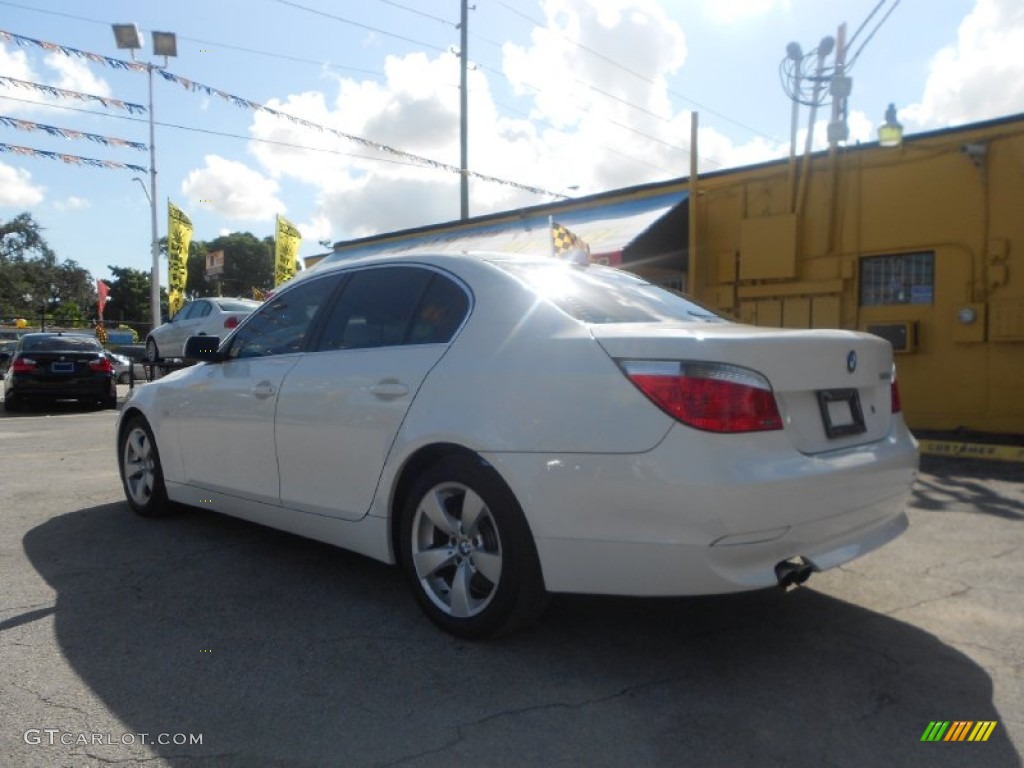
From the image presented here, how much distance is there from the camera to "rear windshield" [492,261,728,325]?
10.7 feet

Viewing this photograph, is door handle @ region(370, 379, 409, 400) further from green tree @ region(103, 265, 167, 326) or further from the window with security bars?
green tree @ region(103, 265, 167, 326)

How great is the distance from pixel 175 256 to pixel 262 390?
840 inches

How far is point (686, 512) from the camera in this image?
258cm

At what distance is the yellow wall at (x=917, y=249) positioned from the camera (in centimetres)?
947

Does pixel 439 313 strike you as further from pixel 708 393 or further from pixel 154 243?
pixel 154 243

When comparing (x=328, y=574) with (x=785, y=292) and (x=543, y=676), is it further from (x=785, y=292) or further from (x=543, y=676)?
(x=785, y=292)

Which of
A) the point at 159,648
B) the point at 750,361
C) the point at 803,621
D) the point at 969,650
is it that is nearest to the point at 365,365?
the point at 159,648

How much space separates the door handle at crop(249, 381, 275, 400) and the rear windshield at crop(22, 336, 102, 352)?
12.4 metres

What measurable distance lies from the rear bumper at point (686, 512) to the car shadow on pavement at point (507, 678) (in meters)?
0.41

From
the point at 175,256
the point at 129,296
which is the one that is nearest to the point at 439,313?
the point at 175,256

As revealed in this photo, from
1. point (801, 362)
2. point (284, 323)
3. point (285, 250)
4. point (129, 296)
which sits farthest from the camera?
point (129, 296)

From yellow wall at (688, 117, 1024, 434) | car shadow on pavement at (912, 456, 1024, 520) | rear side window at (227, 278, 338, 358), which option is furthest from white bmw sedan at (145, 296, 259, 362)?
car shadow on pavement at (912, 456, 1024, 520)

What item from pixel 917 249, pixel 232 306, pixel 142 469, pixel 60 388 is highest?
pixel 917 249

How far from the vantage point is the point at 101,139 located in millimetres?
17344
